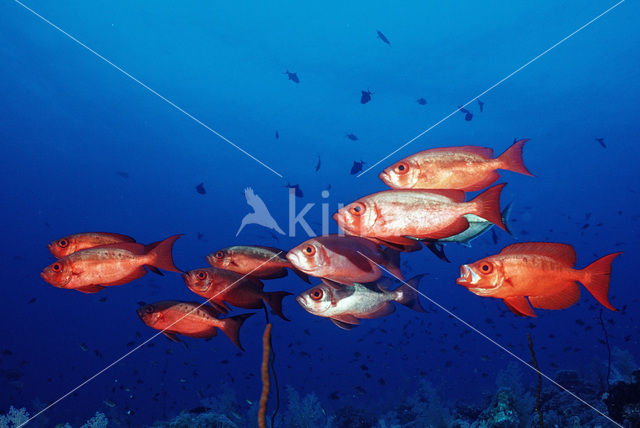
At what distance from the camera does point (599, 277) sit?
2230mm

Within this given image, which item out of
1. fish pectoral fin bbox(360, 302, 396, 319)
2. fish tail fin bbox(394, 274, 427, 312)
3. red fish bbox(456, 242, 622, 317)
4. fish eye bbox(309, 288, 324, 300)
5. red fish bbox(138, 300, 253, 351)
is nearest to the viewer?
red fish bbox(456, 242, 622, 317)

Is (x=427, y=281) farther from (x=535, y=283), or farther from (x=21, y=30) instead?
(x=535, y=283)

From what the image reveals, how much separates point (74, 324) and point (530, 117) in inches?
3891

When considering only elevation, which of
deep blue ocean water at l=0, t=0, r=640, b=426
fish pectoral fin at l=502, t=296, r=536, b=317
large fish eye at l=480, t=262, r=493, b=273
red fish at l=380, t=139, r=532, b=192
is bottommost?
fish pectoral fin at l=502, t=296, r=536, b=317

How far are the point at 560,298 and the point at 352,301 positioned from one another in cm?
155

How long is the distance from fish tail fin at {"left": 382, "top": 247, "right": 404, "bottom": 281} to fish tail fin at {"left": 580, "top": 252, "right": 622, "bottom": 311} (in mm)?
1182

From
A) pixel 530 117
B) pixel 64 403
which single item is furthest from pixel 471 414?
pixel 64 403

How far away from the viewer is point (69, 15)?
26.2 meters

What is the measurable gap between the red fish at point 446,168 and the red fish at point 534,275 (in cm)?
56

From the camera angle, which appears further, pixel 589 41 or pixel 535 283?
pixel 589 41

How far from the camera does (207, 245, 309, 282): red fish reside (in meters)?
3.31

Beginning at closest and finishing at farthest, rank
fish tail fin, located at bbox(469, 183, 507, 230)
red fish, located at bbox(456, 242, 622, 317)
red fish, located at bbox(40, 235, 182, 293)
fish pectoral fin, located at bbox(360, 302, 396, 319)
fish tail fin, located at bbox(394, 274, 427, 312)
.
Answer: fish tail fin, located at bbox(469, 183, 507, 230)
red fish, located at bbox(456, 242, 622, 317)
red fish, located at bbox(40, 235, 182, 293)
fish pectoral fin, located at bbox(360, 302, 396, 319)
fish tail fin, located at bbox(394, 274, 427, 312)

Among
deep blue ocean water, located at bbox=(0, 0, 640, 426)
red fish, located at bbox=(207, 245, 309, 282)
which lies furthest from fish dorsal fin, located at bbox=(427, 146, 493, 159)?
deep blue ocean water, located at bbox=(0, 0, 640, 426)

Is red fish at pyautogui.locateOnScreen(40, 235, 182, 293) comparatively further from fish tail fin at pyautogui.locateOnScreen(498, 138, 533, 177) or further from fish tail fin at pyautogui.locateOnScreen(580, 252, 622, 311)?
fish tail fin at pyautogui.locateOnScreen(580, 252, 622, 311)
